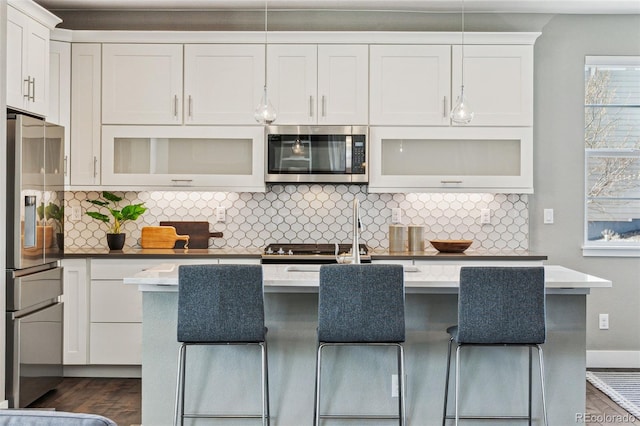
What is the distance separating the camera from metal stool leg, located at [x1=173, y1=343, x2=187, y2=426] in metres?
3.05

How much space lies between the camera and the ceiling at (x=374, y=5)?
16.3ft

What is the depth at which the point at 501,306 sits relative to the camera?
295 centimetres

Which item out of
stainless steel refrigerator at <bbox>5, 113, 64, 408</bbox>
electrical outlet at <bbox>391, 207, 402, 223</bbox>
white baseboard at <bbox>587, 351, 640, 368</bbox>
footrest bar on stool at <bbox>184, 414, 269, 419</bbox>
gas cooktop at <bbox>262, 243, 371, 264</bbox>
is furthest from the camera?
electrical outlet at <bbox>391, 207, 402, 223</bbox>

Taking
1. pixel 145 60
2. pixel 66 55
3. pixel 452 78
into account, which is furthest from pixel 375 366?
pixel 66 55

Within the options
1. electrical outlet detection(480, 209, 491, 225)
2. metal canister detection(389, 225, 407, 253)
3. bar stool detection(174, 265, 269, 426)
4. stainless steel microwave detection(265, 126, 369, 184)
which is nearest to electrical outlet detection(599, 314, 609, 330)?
electrical outlet detection(480, 209, 491, 225)

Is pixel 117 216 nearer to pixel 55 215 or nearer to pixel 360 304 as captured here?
pixel 55 215

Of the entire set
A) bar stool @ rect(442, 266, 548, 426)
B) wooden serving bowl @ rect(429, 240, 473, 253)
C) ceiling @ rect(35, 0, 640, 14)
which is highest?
ceiling @ rect(35, 0, 640, 14)

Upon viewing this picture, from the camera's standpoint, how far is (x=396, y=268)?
2.96 metres

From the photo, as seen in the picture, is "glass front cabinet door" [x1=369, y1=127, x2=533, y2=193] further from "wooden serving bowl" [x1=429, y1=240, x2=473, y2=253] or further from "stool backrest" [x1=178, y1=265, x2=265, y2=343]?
"stool backrest" [x1=178, y1=265, x2=265, y2=343]

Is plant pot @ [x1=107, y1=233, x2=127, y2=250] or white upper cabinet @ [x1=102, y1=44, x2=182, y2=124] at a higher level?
white upper cabinet @ [x1=102, y1=44, x2=182, y2=124]

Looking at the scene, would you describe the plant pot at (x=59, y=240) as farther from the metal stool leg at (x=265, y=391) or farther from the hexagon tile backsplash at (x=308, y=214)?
the metal stool leg at (x=265, y=391)

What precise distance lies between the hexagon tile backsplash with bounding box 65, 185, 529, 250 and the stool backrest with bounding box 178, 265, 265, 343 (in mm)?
2277

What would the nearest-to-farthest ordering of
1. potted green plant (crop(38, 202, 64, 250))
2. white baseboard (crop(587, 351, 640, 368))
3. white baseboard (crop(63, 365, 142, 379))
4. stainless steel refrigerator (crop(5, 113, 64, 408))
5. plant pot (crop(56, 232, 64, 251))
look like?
stainless steel refrigerator (crop(5, 113, 64, 408)), potted green plant (crop(38, 202, 64, 250)), plant pot (crop(56, 232, 64, 251)), white baseboard (crop(63, 365, 142, 379)), white baseboard (crop(587, 351, 640, 368))

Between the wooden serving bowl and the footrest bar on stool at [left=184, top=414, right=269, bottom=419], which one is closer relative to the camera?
the footrest bar on stool at [left=184, top=414, right=269, bottom=419]
